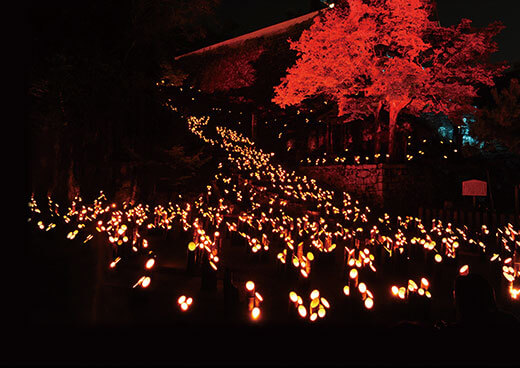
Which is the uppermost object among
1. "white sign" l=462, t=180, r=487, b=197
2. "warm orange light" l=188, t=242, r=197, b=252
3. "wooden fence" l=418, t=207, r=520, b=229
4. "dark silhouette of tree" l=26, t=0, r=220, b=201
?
"dark silhouette of tree" l=26, t=0, r=220, b=201

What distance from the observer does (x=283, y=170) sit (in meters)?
13.4

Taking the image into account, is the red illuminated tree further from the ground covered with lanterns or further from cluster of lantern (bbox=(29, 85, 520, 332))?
the ground covered with lanterns

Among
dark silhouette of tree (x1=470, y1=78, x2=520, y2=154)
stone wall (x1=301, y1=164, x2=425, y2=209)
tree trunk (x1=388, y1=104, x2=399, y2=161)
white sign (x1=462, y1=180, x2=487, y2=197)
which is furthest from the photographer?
stone wall (x1=301, y1=164, x2=425, y2=209)

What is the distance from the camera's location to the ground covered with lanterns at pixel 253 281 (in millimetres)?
2861

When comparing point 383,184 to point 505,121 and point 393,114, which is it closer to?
point 393,114

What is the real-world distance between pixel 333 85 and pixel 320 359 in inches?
431

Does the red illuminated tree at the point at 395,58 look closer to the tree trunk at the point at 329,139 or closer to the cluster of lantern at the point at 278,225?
the tree trunk at the point at 329,139

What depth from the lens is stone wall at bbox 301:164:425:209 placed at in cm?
1180

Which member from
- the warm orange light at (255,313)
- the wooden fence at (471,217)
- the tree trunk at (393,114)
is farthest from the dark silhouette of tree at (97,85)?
the wooden fence at (471,217)

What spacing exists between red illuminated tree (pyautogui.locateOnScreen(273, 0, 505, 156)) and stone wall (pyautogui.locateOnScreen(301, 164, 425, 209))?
0.92 meters

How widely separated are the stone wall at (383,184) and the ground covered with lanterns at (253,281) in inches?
113

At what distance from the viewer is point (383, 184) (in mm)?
11758

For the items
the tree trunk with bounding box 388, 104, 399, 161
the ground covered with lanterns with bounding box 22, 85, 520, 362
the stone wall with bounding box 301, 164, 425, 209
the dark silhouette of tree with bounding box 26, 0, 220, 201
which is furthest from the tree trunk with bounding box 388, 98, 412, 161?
the dark silhouette of tree with bounding box 26, 0, 220, 201

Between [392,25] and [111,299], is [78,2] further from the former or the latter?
[392,25]
